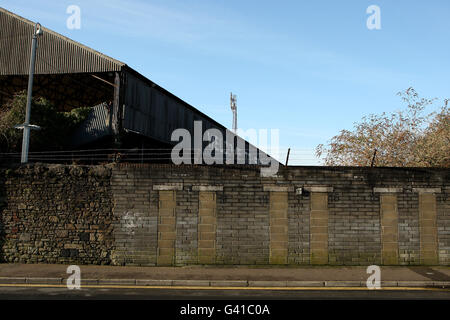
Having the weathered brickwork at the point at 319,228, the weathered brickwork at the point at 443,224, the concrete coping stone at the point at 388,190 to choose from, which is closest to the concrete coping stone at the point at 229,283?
the weathered brickwork at the point at 319,228

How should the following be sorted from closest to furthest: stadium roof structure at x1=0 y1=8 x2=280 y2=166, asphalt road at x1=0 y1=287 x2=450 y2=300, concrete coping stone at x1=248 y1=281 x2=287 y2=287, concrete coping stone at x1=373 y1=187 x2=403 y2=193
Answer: asphalt road at x1=0 y1=287 x2=450 y2=300 < concrete coping stone at x1=248 y1=281 x2=287 y2=287 < concrete coping stone at x1=373 y1=187 x2=403 y2=193 < stadium roof structure at x1=0 y1=8 x2=280 y2=166

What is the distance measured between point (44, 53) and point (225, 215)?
561 inches

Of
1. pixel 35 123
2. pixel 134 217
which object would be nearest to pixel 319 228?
pixel 134 217

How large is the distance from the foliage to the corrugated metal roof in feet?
6.55

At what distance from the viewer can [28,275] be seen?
11.2 metres

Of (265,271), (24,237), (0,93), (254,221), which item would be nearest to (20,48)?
(0,93)

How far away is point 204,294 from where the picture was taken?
31.3 ft

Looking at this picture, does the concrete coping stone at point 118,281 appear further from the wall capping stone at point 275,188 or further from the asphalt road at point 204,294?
the wall capping stone at point 275,188

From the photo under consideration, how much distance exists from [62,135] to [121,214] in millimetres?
8534

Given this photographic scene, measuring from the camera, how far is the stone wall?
13.2m

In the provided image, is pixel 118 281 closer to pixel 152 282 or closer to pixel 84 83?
pixel 152 282

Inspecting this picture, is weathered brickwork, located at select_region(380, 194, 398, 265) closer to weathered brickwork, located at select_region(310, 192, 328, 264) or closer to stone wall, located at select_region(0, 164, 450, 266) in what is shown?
stone wall, located at select_region(0, 164, 450, 266)

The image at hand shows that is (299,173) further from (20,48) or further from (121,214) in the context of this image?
(20,48)

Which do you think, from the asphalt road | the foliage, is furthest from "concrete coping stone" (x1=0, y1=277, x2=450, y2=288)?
the foliage
